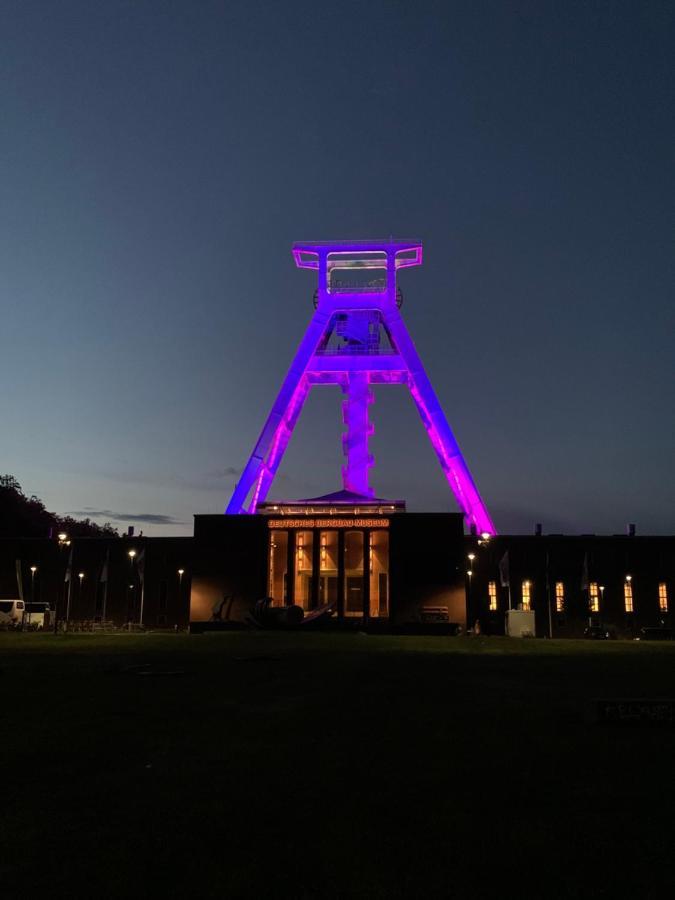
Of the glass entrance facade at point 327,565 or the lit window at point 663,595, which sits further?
the lit window at point 663,595

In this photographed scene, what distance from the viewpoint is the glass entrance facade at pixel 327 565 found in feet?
189

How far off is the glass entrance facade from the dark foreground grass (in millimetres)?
43527

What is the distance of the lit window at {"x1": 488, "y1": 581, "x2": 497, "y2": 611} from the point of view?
200ft

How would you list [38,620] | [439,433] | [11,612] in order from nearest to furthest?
[38,620]
[11,612]
[439,433]

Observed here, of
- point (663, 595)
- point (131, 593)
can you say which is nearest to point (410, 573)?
point (663, 595)

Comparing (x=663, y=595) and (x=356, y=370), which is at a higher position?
(x=356, y=370)

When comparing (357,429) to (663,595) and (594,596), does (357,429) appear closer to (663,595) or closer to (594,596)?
(594,596)

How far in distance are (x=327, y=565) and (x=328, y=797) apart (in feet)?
193

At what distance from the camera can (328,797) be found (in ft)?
21.4

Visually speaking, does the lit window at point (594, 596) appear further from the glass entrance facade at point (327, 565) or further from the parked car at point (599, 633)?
the glass entrance facade at point (327, 565)

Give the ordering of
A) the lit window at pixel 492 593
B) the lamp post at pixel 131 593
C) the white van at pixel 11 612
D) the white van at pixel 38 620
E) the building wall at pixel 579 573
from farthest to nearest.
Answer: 1. the lamp post at pixel 131 593
2. the lit window at pixel 492 593
3. the building wall at pixel 579 573
4. the white van at pixel 11 612
5. the white van at pixel 38 620

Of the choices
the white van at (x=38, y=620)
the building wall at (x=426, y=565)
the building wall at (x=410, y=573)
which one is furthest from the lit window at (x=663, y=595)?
the white van at (x=38, y=620)

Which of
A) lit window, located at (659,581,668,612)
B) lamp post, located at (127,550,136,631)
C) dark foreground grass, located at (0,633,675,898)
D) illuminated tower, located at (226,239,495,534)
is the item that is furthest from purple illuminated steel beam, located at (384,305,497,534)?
dark foreground grass, located at (0,633,675,898)

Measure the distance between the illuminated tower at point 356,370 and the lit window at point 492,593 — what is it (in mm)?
5518
